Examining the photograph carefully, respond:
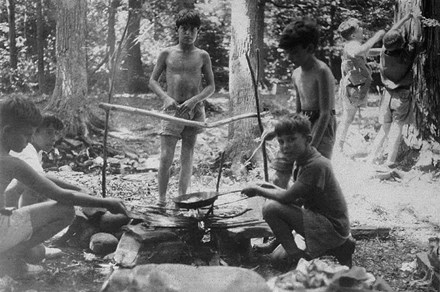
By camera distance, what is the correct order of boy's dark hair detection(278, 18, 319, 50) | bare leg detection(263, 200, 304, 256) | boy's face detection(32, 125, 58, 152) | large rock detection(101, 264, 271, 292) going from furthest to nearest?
boy's face detection(32, 125, 58, 152), boy's dark hair detection(278, 18, 319, 50), bare leg detection(263, 200, 304, 256), large rock detection(101, 264, 271, 292)

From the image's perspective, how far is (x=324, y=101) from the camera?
3.56m

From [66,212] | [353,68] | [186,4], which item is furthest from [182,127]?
[186,4]

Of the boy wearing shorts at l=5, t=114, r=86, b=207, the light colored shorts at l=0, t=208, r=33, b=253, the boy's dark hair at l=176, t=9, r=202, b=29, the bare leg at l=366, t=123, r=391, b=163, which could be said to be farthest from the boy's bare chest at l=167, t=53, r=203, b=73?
the bare leg at l=366, t=123, r=391, b=163

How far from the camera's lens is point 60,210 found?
3.34 m

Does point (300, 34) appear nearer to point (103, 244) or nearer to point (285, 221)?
point (285, 221)

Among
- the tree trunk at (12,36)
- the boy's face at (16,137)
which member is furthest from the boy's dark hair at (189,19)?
the tree trunk at (12,36)

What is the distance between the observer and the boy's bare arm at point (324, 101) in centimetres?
354

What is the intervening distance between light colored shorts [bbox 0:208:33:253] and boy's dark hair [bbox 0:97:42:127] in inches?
21.8

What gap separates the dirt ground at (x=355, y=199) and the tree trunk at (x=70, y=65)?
30.6 inches

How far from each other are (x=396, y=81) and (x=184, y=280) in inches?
158

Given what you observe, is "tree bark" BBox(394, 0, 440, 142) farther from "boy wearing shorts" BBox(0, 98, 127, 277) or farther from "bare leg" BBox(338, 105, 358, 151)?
"boy wearing shorts" BBox(0, 98, 127, 277)

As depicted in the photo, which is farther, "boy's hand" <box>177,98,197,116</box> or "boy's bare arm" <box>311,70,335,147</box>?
"boy's hand" <box>177,98,197,116</box>

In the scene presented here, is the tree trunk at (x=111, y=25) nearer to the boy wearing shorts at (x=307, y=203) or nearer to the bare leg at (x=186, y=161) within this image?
the bare leg at (x=186, y=161)

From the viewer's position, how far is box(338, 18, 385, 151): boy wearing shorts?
6.55 m
